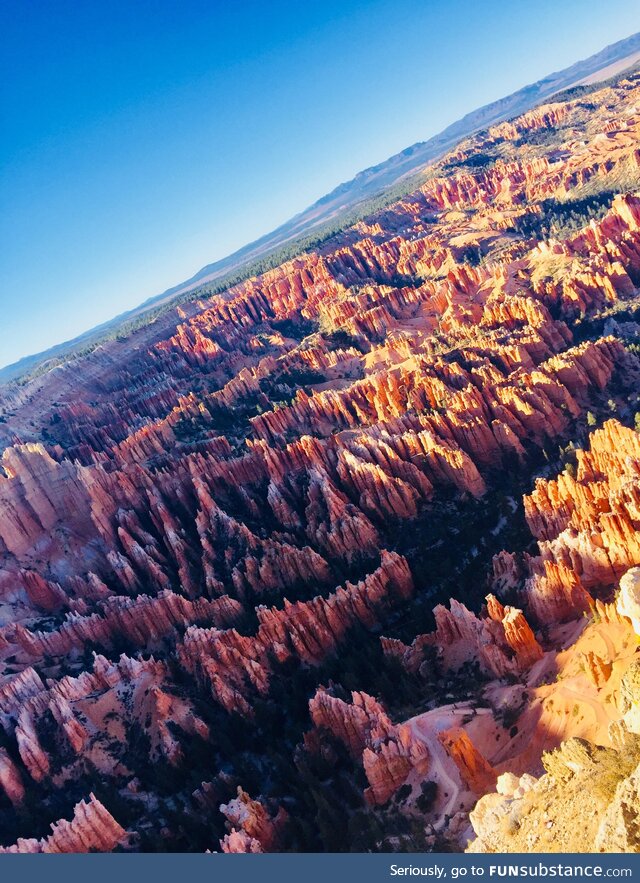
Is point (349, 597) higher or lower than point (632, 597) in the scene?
lower

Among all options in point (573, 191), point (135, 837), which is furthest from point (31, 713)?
point (573, 191)

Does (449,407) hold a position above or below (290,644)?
above

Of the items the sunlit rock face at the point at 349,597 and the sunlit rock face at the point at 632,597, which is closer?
the sunlit rock face at the point at 632,597

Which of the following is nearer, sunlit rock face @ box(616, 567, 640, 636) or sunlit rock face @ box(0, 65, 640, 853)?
sunlit rock face @ box(616, 567, 640, 636)


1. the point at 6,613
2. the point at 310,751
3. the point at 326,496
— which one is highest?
the point at 6,613

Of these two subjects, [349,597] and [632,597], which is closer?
[632,597]

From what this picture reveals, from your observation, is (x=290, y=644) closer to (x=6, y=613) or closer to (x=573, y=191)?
(x=6, y=613)

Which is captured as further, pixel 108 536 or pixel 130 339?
pixel 130 339

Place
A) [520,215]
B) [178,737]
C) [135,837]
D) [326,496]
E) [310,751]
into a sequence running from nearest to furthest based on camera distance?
[135,837] < [310,751] < [178,737] < [326,496] < [520,215]
